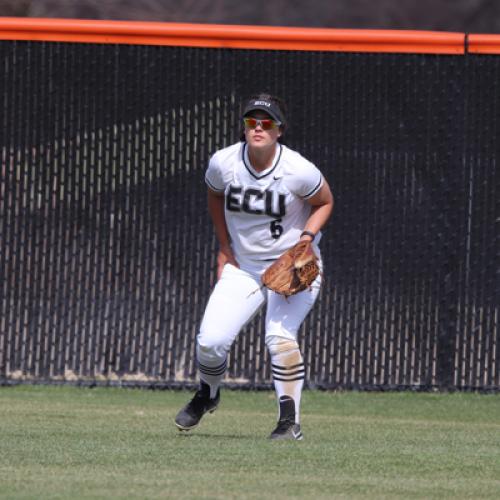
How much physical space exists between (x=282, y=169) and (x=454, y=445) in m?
1.59

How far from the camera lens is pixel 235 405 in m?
10.4

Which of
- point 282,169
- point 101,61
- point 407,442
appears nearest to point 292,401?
point 407,442

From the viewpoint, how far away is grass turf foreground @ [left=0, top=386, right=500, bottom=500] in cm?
610

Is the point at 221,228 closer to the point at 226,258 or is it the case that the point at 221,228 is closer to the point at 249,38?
the point at 226,258

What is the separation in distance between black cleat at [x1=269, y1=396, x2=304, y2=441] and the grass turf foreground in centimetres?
8

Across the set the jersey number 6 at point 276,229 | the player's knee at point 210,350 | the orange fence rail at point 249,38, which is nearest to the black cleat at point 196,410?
the player's knee at point 210,350

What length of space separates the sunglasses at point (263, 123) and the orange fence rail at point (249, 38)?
→ 9.63ft

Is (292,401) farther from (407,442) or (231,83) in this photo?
(231,83)

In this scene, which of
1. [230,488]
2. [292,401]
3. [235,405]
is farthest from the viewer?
[235,405]

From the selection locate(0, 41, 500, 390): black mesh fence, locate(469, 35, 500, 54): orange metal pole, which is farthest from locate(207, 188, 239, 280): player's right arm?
locate(469, 35, 500, 54): orange metal pole

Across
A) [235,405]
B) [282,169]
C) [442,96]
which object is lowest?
[235,405]

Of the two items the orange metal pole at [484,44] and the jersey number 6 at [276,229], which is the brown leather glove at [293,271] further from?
the orange metal pole at [484,44]

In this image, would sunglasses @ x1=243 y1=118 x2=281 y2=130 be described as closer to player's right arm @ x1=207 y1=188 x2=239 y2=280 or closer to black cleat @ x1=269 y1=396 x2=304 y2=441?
player's right arm @ x1=207 y1=188 x2=239 y2=280

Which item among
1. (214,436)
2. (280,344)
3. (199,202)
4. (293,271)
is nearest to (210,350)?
(280,344)
